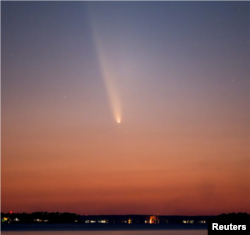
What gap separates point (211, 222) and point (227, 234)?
1754mm

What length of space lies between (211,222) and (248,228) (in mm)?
3673

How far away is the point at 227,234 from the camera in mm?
38250

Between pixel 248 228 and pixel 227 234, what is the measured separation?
2.50 metres

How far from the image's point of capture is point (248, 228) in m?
39.3

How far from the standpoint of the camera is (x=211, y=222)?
128 ft
